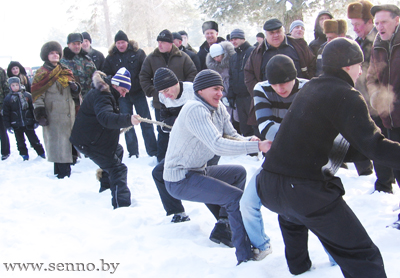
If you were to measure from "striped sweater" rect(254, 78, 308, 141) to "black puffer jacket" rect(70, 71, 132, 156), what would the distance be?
5.81 ft

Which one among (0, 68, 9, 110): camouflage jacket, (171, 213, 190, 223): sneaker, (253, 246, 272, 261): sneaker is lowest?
(171, 213, 190, 223): sneaker

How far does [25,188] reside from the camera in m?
5.27

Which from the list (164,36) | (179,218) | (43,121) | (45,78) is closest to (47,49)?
(45,78)

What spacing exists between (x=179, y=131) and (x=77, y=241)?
4.95ft

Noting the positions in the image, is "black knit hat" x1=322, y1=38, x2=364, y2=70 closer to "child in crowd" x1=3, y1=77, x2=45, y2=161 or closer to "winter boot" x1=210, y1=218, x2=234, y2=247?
"winter boot" x1=210, y1=218, x2=234, y2=247

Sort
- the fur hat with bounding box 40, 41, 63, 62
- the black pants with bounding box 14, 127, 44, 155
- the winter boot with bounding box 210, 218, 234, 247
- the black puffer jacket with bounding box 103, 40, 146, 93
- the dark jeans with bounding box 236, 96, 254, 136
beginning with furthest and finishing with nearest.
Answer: the black pants with bounding box 14, 127, 44, 155
the black puffer jacket with bounding box 103, 40, 146, 93
the dark jeans with bounding box 236, 96, 254, 136
the fur hat with bounding box 40, 41, 63, 62
the winter boot with bounding box 210, 218, 234, 247

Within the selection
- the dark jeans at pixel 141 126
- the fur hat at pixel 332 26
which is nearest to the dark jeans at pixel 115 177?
the dark jeans at pixel 141 126

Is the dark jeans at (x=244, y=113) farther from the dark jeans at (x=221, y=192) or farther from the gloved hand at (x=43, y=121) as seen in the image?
the gloved hand at (x=43, y=121)

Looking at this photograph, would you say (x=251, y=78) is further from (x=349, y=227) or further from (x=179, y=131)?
(x=349, y=227)

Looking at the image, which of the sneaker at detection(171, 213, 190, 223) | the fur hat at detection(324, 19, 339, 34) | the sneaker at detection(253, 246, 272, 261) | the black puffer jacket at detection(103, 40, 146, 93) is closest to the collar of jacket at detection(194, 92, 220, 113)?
the sneaker at detection(253, 246, 272, 261)

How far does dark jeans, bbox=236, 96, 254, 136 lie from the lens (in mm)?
6291

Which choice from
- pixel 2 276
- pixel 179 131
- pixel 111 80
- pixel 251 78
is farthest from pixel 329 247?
pixel 251 78

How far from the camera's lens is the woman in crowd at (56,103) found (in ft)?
20.0

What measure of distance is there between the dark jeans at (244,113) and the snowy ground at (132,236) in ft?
6.18
